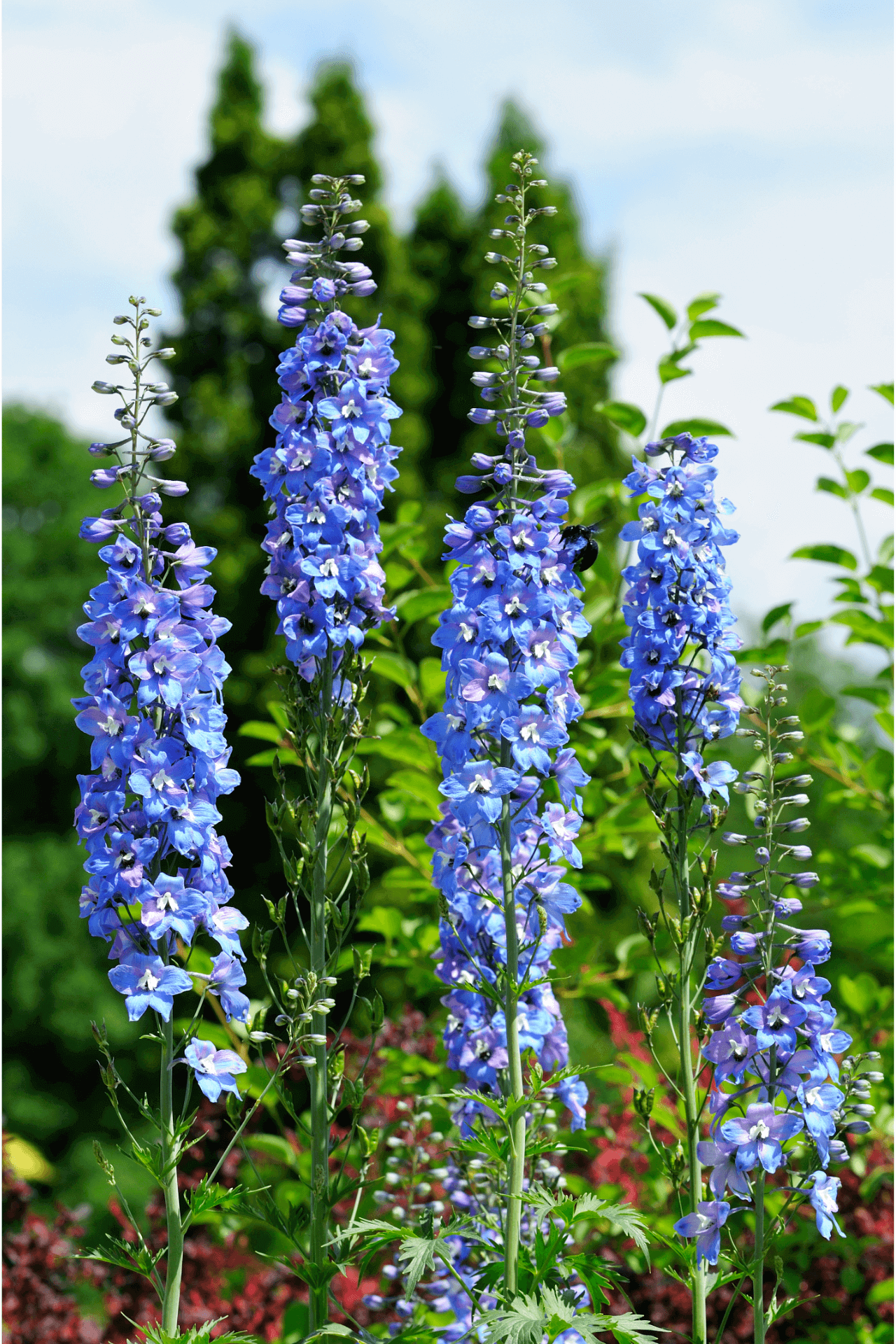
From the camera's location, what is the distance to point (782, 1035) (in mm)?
3000

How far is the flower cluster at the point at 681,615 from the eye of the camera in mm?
3219

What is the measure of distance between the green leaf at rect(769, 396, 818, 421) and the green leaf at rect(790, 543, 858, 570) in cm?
53

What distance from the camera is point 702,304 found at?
4.69 meters

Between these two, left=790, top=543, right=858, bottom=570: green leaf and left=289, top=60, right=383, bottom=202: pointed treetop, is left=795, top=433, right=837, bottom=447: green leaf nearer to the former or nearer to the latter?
left=790, top=543, right=858, bottom=570: green leaf

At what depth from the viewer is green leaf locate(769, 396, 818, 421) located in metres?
5.04

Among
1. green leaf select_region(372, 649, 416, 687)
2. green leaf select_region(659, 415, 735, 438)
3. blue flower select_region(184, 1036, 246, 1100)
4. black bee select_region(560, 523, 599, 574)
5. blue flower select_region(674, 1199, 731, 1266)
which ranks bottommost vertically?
blue flower select_region(674, 1199, 731, 1266)

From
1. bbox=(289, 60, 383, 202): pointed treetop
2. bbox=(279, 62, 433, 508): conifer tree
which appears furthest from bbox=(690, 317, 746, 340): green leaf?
bbox=(289, 60, 383, 202): pointed treetop

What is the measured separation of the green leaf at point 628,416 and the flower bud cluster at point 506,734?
1340mm

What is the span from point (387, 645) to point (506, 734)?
2.03 meters

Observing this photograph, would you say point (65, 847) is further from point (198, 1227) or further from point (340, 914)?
point (340, 914)

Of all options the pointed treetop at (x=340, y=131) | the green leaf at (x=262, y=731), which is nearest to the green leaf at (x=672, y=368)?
the green leaf at (x=262, y=731)

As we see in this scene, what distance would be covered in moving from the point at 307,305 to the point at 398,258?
9.64 m

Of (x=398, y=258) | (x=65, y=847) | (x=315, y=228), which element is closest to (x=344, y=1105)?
(x=315, y=228)

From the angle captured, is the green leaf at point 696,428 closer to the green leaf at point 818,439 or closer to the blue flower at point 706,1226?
the green leaf at point 818,439
